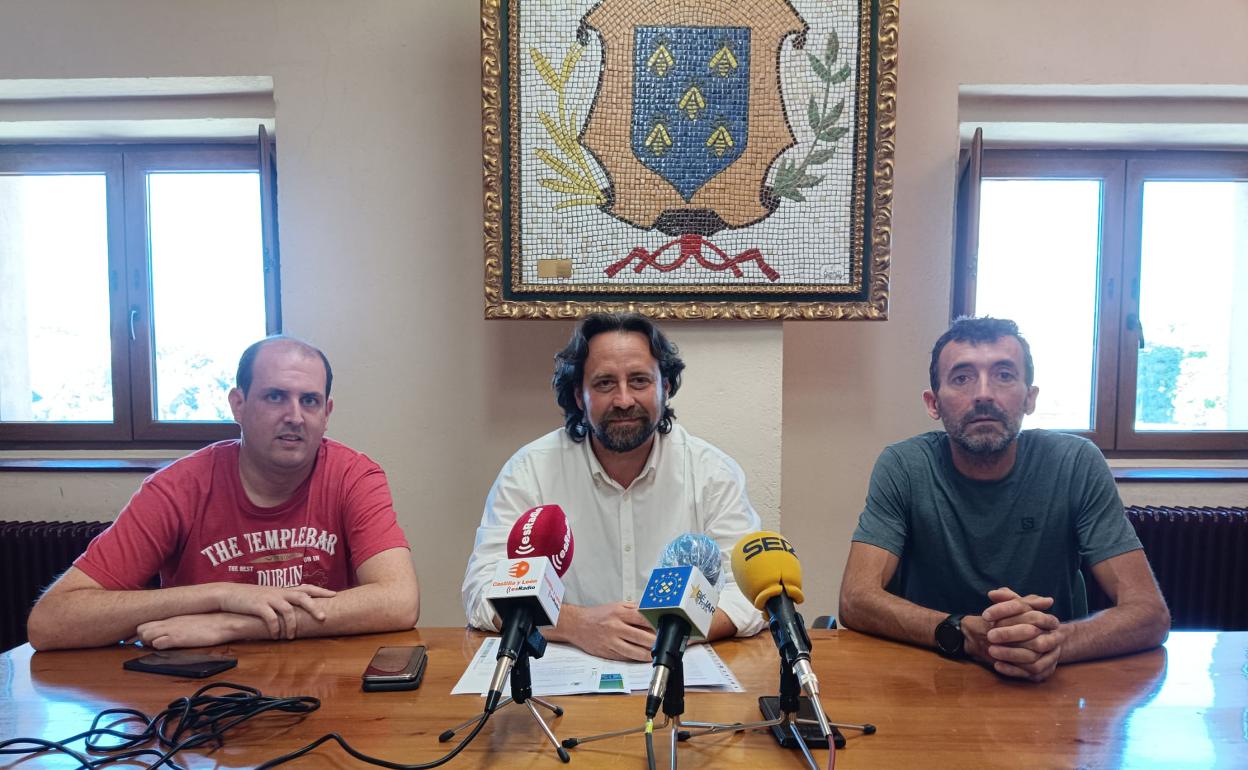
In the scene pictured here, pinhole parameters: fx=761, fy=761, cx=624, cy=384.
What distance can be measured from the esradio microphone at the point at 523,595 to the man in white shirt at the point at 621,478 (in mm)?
714

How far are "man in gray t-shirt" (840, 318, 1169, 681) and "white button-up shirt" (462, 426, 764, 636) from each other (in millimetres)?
341

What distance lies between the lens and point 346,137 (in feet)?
8.45

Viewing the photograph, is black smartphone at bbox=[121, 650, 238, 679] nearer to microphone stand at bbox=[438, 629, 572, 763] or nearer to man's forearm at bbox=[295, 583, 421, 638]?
man's forearm at bbox=[295, 583, 421, 638]

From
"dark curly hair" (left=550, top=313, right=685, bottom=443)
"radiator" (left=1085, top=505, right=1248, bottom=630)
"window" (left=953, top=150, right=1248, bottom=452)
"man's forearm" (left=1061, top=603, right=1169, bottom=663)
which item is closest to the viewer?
"man's forearm" (left=1061, top=603, right=1169, bottom=663)

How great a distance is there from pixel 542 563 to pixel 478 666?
0.43m

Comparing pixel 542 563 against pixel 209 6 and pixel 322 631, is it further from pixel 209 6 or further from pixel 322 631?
pixel 209 6

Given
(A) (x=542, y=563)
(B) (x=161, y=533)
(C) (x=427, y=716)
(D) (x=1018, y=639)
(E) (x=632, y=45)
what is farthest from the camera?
(E) (x=632, y=45)

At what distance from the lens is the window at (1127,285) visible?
2.96 meters

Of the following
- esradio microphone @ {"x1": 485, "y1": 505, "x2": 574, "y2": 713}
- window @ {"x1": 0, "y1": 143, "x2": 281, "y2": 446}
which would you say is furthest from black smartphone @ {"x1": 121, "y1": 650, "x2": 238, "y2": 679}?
window @ {"x1": 0, "y1": 143, "x2": 281, "y2": 446}

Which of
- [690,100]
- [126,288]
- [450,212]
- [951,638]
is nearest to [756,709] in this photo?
[951,638]

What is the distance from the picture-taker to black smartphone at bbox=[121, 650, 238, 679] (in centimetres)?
129

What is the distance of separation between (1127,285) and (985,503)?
5.61 feet

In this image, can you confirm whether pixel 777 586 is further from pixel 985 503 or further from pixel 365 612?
pixel 985 503

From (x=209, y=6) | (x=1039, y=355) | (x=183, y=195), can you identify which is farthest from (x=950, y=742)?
(x=183, y=195)
